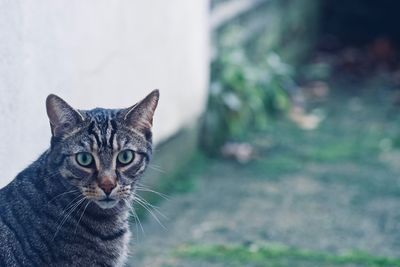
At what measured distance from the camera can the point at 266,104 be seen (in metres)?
7.43

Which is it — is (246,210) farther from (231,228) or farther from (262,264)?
(262,264)

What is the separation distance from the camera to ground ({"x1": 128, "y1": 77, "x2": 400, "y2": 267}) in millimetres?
4625

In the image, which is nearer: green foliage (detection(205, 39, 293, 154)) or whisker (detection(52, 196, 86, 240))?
whisker (detection(52, 196, 86, 240))

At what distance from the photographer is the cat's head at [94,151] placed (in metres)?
3.24

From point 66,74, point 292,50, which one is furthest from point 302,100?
point 66,74

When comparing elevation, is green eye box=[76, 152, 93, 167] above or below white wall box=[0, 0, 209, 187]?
below

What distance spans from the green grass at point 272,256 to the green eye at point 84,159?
1.49 metres

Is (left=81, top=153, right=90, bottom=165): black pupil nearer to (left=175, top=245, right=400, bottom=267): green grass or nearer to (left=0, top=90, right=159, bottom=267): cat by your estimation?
(left=0, top=90, right=159, bottom=267): cat

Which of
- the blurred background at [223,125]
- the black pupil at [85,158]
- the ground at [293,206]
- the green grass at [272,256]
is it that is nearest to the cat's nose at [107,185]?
the black pupil at [85,158]

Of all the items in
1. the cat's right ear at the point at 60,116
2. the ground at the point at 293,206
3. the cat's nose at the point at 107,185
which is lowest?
the cat's nose at the point at 107,185

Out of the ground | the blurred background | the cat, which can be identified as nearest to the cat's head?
the cat

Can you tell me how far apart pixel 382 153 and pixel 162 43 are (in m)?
2.21

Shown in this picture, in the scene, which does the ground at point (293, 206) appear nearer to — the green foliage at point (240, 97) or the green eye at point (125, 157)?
the green foliage at point (240, 97)

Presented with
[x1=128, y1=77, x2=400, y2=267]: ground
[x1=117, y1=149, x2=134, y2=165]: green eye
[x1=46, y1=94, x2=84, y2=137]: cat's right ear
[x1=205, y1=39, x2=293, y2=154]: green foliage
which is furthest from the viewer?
[x1=205, y1=39, x2=293, y2=154]: green foliage
